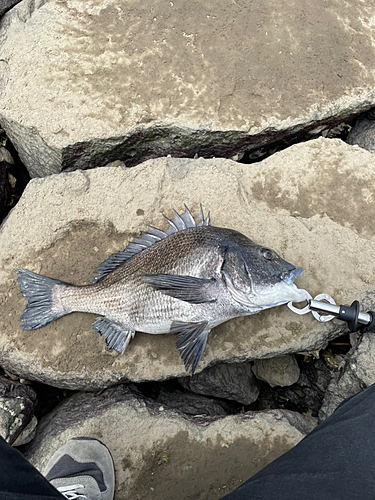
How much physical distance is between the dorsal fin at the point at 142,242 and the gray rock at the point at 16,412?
120 cm

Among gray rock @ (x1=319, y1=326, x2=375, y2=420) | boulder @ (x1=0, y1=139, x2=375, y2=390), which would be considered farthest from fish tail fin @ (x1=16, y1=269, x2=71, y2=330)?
gray rock @ (x1=319, y1=326, x2=375, y2=420)

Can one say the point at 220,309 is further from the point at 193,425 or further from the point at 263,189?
the point at 263,189

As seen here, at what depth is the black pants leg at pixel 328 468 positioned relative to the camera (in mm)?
1835

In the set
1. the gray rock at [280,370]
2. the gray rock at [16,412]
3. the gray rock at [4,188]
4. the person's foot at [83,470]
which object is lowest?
the gray rock at [280,370]

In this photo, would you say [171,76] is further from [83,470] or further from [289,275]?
[83,470]

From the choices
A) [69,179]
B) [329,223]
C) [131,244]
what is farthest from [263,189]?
[69,179]

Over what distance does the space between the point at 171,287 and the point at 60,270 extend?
1289mm

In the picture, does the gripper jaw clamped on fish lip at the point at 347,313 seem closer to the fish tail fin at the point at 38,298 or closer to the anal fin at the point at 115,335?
the anal fin at the point at 115,335

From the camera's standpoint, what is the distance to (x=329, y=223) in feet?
11.3

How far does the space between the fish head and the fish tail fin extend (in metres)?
1.39

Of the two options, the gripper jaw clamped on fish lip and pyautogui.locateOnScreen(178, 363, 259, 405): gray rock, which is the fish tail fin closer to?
pyautogui.locateOnScreen(178, 363, 259, 405): gray rock

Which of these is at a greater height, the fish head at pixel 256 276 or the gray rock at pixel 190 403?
the fish head at pixel 256 276

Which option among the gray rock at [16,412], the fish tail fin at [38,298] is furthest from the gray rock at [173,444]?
the fish tail fin at [38,298]

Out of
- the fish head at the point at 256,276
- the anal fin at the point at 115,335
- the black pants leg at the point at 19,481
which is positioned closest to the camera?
the black pants leg at the point at 19,481
